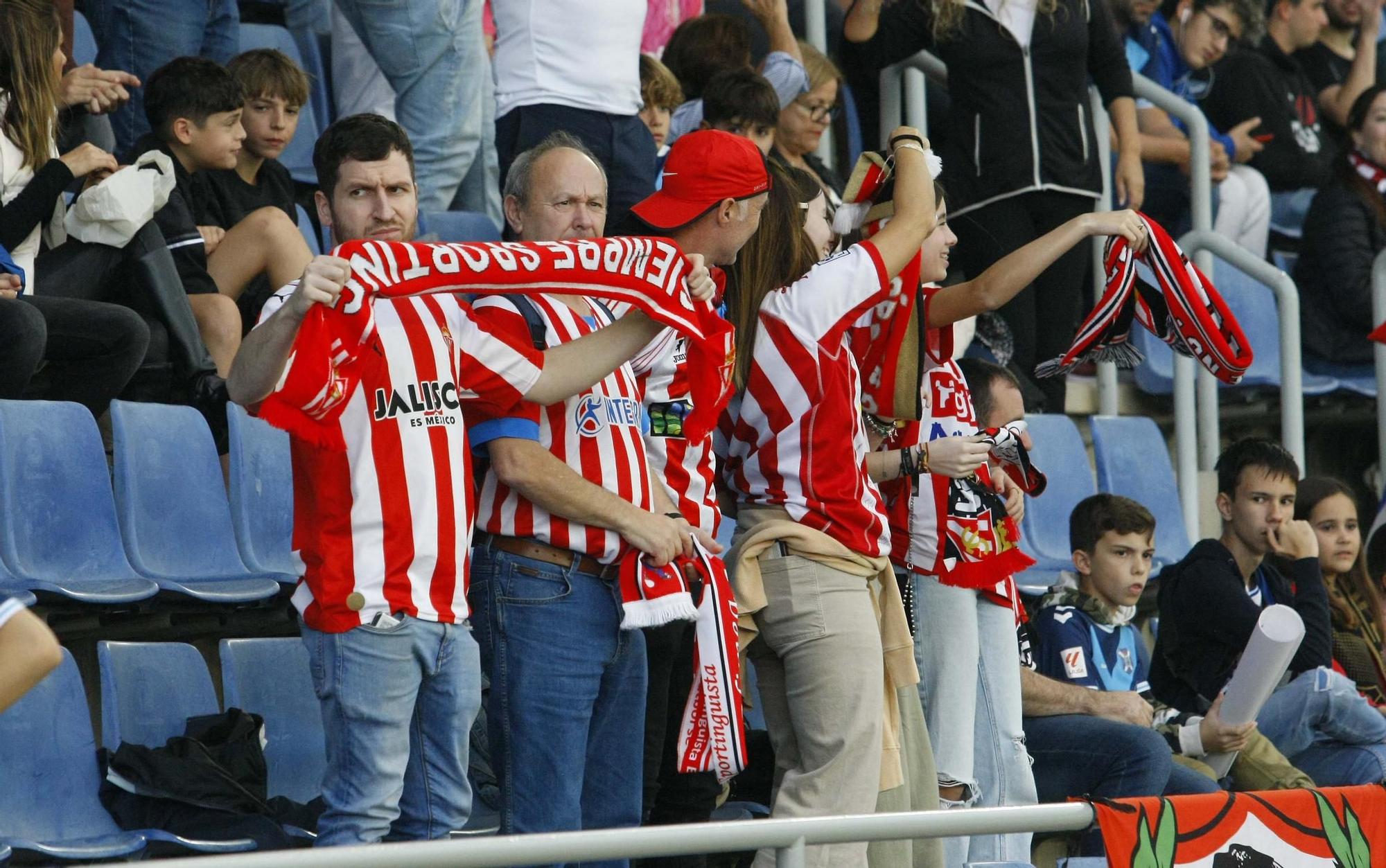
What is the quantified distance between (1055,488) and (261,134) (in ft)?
9.10

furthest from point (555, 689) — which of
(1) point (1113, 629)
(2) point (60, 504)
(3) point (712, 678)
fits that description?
(1) point (1113, 629)

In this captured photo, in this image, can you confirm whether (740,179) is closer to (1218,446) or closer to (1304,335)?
(1218,446)

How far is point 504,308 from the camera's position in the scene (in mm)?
3273

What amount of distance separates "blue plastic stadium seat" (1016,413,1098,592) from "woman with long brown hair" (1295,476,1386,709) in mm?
720

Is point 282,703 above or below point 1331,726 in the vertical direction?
above

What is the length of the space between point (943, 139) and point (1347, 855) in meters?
3.82

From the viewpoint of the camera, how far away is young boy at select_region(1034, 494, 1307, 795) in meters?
4.89

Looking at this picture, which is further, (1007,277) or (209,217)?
(209,217)

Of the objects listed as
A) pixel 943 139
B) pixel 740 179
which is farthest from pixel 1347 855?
pixel 943 139

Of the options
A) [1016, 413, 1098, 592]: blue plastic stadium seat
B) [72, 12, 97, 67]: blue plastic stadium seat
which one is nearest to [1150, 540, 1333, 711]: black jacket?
[1016, 413, 1098, 592]: blue plastic stadium seat

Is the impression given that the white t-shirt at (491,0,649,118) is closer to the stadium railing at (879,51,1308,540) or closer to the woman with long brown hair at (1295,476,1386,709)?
the stadium railing at (879,51,1308,540)

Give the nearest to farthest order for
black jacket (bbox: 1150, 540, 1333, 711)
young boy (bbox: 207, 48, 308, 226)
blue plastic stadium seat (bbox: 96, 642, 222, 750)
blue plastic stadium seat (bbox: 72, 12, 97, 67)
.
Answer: blue plastic stadium seat (bbox: 96, 642, 222, 750)
black jacket (bbox: 1150, 540, 1333, 711)
young boy (bbox: 207, 48, 308, 226)
blue plastic stadium seat (bbox: 72, 12, 97, 67)

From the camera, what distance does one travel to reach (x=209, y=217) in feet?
16.7

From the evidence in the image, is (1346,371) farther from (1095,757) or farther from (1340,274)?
(1095,757)
